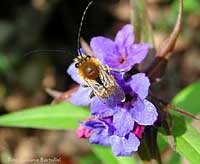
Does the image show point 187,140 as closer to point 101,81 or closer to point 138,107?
point 138,107

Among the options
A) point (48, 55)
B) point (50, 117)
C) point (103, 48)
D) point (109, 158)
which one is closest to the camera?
point (103, 48)

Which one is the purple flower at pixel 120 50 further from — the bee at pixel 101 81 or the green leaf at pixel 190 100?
the green leaf at pixel 190 100

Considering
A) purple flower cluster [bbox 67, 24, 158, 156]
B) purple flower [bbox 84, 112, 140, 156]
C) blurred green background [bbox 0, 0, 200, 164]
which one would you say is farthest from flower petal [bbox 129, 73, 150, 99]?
blurred green background [bbox 0, 0, 200, 164]

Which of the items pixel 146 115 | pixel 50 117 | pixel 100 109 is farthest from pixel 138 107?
pixel 50 117

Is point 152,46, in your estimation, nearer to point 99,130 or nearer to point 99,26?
point 99,130

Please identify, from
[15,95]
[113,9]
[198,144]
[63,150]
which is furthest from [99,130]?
[113,9]

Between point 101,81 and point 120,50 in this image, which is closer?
point 101,81
